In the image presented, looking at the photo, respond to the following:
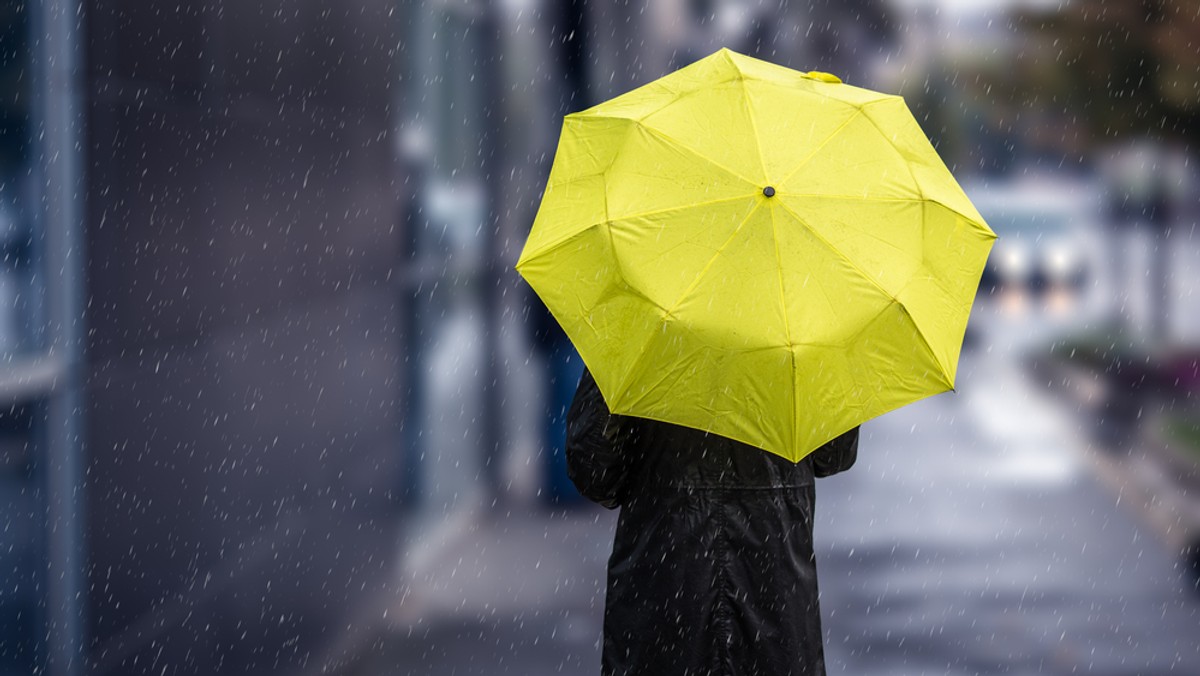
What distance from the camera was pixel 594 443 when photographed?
3246 millimetres

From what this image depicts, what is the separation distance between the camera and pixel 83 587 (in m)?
3.85

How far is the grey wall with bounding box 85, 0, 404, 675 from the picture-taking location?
402 centimetres

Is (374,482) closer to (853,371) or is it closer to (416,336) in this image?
(416,336)

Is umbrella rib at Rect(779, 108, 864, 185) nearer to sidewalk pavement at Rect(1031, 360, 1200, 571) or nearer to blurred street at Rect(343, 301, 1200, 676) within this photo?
blurred street at Rect(343, 301, 1200, 676)

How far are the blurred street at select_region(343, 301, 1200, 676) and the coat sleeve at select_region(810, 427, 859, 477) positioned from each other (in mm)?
3129

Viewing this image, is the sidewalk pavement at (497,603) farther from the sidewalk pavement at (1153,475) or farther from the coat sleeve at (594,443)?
the sidewalk pavement at (1153,475)

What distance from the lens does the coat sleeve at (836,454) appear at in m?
3.50

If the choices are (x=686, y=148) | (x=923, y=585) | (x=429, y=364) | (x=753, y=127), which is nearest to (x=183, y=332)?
(x=686, y=148)

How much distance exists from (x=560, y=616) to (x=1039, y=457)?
22.9 ft

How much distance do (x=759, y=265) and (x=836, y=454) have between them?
82cm

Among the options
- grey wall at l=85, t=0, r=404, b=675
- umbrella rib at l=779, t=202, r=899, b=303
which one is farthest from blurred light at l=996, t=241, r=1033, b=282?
umbrella rib at l=779, t=202, r=899, b=303

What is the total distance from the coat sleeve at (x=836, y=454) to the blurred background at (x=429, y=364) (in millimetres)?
2064

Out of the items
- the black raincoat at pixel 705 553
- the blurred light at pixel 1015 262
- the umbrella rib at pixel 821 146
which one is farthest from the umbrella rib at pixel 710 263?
the blurred light at pixel 1015 262

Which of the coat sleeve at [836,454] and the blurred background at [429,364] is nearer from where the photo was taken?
the coat sleeve at [836,454]
